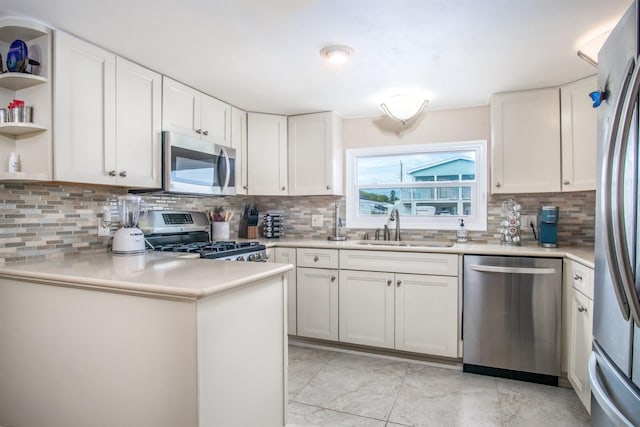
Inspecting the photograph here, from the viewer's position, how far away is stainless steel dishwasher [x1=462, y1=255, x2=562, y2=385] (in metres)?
2.38

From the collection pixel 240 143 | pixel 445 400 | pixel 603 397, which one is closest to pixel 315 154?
pixel 240 143

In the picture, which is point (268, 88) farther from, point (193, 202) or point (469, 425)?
point (469, 425)

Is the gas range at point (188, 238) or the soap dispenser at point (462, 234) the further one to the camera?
the soap dispenser at point (462, 234)

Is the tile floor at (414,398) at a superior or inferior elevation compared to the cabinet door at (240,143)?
inferior

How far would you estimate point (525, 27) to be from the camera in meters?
1.83

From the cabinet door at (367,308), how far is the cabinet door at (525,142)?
3.89ft

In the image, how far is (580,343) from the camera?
210 cm

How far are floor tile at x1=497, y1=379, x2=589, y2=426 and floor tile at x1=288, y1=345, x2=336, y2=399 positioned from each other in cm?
121

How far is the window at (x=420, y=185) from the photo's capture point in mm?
3197

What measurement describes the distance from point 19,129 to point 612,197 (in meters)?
2.46

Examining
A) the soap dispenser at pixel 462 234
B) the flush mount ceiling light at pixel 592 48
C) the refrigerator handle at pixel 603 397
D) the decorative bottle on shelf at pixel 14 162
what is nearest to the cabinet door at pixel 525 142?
the soap dispenser at pixel 462 234

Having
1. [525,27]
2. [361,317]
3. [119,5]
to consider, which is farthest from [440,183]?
[119,5]

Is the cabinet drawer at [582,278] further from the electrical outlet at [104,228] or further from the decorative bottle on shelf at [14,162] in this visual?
the decorative bottle on shelf at [14,162]

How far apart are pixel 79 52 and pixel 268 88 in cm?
121
